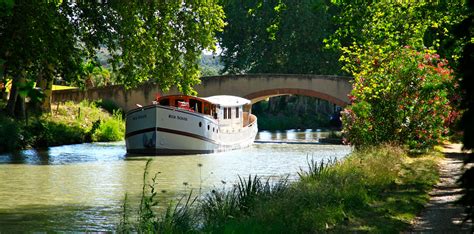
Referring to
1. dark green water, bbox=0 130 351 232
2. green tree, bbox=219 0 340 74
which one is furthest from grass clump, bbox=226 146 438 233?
green tree, bbox=219 0 340 74

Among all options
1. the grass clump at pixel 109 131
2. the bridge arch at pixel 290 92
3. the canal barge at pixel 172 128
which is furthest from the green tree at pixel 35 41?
the bridge arch at pixel 290 92

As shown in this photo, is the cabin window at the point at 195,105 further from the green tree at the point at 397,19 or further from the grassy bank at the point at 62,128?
the green tree at the point at 397,19

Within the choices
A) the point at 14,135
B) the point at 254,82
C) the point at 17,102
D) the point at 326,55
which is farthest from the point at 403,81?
the point at 326,55

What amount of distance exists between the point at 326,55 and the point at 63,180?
49.1 meters

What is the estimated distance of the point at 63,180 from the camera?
22.0 m

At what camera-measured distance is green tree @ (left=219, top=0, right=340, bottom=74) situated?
69.1m

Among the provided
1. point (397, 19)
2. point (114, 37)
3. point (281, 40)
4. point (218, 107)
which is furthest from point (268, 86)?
point (397, 19)

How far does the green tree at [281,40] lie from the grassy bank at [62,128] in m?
25.2

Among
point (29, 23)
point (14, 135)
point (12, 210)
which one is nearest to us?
point (12, 210)

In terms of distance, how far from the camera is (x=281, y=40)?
232ft

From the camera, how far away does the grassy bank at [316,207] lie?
9.96 metres

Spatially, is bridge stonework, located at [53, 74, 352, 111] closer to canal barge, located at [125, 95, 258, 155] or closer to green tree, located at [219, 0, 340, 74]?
green tree, located at [219, 0, 340, 74]

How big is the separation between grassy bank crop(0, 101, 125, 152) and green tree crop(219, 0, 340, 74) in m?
25.2

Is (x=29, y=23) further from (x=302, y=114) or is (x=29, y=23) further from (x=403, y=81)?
(x=302, y=114)
